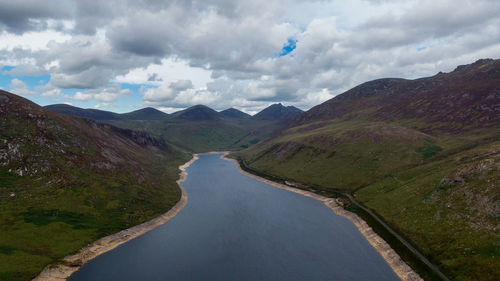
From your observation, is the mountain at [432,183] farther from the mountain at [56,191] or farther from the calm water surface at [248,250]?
the mountain at [56,191]

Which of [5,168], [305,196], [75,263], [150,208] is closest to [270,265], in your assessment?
[75,263]

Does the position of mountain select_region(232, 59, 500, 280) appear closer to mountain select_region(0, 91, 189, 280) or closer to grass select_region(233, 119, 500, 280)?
grass select_region(233, 119, 500, 280)

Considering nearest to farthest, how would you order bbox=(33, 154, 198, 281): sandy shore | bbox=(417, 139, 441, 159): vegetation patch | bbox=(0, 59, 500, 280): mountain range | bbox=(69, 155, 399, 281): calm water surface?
→ bbox=(33, 154, 198, 281): sandy shore → bbox=(69, 155, 399, 281): calm water surface → bbox=(0, 59, 500, 280): mountain range → bbox=(417, 139, 441, 159): vegetation patch

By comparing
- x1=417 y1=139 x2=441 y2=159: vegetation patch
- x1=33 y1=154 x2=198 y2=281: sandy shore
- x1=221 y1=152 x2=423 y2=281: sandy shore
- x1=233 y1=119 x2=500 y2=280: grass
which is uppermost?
x1=417 y1=139 x2=441 y2=159: vegetation patch

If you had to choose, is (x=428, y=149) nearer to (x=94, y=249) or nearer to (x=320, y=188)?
(x=320, y=188)

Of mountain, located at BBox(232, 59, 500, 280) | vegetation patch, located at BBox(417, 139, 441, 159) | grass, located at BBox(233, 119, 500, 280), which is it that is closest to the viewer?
grass, located at BBox(233, 119, 500, 280)

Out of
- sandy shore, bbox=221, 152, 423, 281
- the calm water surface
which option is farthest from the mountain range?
the calm water surface

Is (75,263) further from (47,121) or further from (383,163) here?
(383,163)

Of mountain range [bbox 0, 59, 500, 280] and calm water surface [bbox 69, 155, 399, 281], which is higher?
mountain range [bbox 0, 59, 500, 280]

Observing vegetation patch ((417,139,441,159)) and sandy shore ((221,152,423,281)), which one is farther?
vegetation patch ((417,139,441,159))
